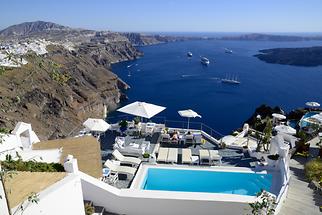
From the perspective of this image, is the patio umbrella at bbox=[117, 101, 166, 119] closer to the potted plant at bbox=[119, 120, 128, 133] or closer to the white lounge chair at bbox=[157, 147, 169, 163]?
the potted plant at bbox=[119, 120, 128, 133]

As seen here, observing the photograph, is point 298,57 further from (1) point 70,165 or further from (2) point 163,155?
(1) point 70,165

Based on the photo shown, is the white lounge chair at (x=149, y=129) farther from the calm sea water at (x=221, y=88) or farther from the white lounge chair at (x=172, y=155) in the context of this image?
the calm sea water at (x=221, y=88)

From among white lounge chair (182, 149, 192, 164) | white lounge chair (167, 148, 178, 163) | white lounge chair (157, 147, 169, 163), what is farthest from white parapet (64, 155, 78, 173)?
white lounge chair (182, 149, 192, 164)

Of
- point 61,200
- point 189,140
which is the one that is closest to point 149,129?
point 189,140

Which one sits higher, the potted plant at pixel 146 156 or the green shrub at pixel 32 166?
the green shrub at pixel 32 166

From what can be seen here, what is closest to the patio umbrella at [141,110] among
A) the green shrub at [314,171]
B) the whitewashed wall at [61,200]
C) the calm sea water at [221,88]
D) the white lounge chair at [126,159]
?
the white lounge chair at [126,159]

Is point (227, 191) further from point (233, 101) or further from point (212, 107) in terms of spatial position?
point (233, 101)
